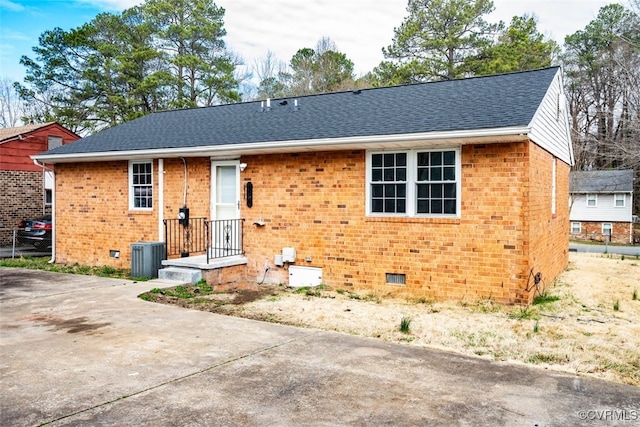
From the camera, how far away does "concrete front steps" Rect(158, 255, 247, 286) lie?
31.2 ft

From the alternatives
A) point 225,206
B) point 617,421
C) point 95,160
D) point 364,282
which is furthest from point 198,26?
point 617,421

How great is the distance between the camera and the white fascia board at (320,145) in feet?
25.2

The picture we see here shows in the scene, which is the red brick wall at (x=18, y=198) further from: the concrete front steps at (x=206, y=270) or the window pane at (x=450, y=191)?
the window pane at (x=450, y=191)

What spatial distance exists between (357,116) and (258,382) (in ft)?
22.5

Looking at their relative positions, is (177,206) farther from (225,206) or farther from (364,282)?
(364,282)

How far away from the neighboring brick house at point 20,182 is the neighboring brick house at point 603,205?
29.1 metres

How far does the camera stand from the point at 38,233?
1688 centimetres

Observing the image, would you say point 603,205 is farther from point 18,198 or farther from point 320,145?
point 18,198

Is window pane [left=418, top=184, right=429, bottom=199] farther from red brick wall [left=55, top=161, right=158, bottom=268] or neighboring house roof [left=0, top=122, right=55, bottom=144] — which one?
neighboring house roof [left=0, top=122, right=55, bottom=144]

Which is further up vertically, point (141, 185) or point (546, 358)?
point (141, 185)

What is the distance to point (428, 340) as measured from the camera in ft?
19.8

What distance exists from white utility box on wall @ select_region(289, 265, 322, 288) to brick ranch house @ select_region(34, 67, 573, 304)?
26 millimetres

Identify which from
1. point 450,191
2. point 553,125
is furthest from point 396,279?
point 553,125

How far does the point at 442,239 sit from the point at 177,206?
6256 millimetres
